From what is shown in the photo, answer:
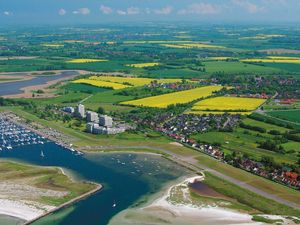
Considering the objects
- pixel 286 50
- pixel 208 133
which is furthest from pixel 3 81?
pixel 286 50

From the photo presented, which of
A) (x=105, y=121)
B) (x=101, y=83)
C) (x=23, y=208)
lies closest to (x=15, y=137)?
(x=105, y=121)

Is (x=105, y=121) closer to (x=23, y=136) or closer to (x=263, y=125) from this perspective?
(x=23, y=136)

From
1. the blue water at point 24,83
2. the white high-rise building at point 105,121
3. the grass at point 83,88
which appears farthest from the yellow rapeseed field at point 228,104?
the blue water at point 24,83

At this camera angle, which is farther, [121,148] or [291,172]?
[121,148]

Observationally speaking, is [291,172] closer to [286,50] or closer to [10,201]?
[10,201]

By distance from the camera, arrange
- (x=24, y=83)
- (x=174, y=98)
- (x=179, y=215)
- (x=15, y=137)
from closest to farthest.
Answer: (x=179, y=215), (x=15, y=137), (x=174, y=98), (x=24, y=83)

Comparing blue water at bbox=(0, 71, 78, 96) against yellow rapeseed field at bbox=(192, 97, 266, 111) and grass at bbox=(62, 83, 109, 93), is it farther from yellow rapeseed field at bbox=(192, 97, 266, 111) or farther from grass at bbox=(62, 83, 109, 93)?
yellow rapeseed field at bbox=(192, 97, 266, 111)

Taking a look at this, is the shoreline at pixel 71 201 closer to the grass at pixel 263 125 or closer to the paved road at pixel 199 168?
the paved road at pixel 199 168
